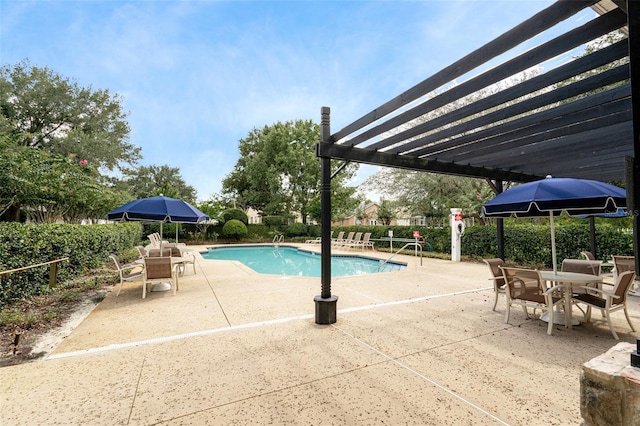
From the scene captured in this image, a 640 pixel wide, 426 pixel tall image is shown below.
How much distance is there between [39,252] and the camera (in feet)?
17.9

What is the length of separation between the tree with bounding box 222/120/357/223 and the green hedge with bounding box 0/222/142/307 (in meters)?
17.7

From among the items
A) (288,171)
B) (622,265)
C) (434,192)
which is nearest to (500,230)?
(622,265)

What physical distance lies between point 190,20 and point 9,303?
7863mm

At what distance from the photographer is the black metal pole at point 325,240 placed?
4191mm

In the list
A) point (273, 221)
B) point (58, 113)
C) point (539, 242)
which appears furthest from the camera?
point (273, 221)

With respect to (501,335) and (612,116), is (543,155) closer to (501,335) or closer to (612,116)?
(612,116)

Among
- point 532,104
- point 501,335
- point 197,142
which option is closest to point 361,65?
point 532,104

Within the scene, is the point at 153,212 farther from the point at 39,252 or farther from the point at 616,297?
the point at 616,297

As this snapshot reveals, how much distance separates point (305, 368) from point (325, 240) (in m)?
1.81

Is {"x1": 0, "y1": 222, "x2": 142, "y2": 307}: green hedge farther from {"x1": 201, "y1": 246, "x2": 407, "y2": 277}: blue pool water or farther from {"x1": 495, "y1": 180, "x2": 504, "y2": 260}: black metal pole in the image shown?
{"x1": 495, "y1": 180, "x2": 504, "y2": 260}: black metal pole

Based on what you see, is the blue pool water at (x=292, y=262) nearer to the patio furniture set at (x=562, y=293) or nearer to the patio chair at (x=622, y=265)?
the patio chair at (x=622, y=265)

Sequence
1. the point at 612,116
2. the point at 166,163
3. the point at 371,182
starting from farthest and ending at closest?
the point at 166,163, the point at 371,182, the point at 612,116

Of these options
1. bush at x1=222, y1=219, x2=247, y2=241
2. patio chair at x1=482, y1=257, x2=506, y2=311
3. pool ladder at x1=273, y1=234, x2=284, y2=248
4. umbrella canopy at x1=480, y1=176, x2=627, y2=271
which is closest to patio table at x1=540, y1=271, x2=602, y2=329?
patio chair at x1=482, y1=257, x2=506, y2=311

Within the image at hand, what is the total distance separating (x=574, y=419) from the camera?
83.0 inches
